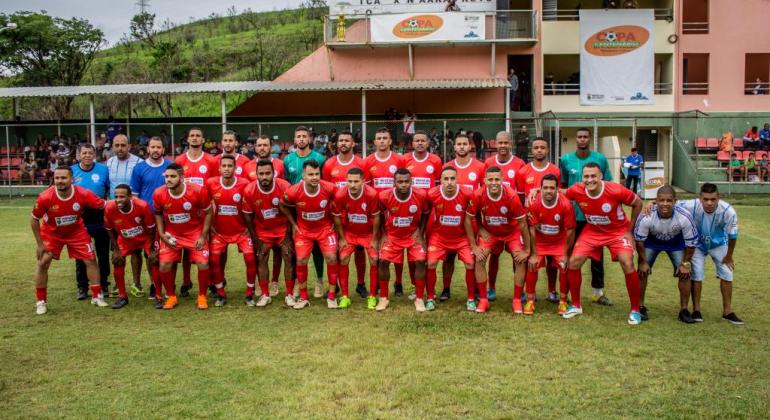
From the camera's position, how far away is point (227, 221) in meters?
8.76

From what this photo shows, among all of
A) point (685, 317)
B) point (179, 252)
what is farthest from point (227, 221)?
point (685, 317)

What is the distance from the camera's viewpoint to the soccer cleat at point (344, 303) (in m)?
8.45

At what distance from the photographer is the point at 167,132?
27.0 meters

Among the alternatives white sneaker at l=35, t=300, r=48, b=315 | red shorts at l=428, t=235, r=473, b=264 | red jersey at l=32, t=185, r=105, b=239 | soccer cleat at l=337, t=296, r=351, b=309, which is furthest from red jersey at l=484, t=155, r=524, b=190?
white sneaker at l=35, t=300, r=48, b=315

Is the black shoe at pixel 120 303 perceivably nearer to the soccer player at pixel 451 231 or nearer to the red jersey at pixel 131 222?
the red jersey at pixel 131 222

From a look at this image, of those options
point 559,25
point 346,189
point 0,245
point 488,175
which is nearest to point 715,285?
point 488,175

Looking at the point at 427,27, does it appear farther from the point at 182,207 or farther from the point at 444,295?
the point at 182,207

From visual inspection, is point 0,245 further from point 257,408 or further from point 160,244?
point 257,408

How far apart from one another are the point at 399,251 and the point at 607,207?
258cm

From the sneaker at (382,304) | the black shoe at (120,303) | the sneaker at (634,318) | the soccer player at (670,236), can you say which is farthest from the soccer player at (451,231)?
the black shoe at (120,303)

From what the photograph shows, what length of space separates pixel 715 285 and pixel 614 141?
14295 millimetres

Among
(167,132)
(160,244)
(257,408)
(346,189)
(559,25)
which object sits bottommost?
(257,408)

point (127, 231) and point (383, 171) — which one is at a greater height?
point (383, 171)

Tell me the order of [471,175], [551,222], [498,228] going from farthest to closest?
[471,175] < [498,228] < [551,222]
